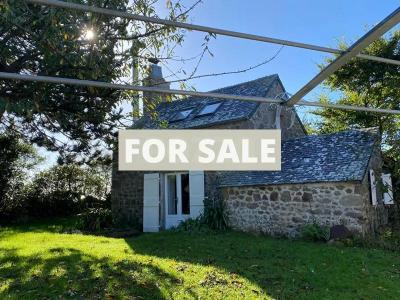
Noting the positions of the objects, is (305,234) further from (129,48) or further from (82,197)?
(82,197)

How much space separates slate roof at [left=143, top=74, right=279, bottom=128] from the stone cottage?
4 centimetres

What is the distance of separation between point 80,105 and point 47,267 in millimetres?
3203

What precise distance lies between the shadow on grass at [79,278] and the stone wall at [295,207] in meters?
5.37

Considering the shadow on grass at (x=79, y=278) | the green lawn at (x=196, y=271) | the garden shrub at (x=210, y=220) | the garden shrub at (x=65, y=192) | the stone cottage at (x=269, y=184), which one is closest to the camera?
the shadow on grass at (x=79, y=278)

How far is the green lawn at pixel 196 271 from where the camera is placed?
6.01m

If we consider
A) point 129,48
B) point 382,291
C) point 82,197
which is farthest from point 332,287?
point 82,197

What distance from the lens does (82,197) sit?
19.8 m

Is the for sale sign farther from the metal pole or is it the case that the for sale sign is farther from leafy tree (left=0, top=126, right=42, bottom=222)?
the metal pole

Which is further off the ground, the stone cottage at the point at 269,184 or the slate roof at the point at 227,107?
the slate roof at the point at 227,107

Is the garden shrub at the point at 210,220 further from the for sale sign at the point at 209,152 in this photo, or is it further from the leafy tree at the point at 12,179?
the leafy tree at the point at 12,179

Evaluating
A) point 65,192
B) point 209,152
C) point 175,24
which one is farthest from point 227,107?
point 175,24

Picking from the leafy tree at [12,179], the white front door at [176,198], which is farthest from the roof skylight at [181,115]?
the leafy tree at [12,179]

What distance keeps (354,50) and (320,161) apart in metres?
8.76

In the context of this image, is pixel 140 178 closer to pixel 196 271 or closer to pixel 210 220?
pixel 210 220
